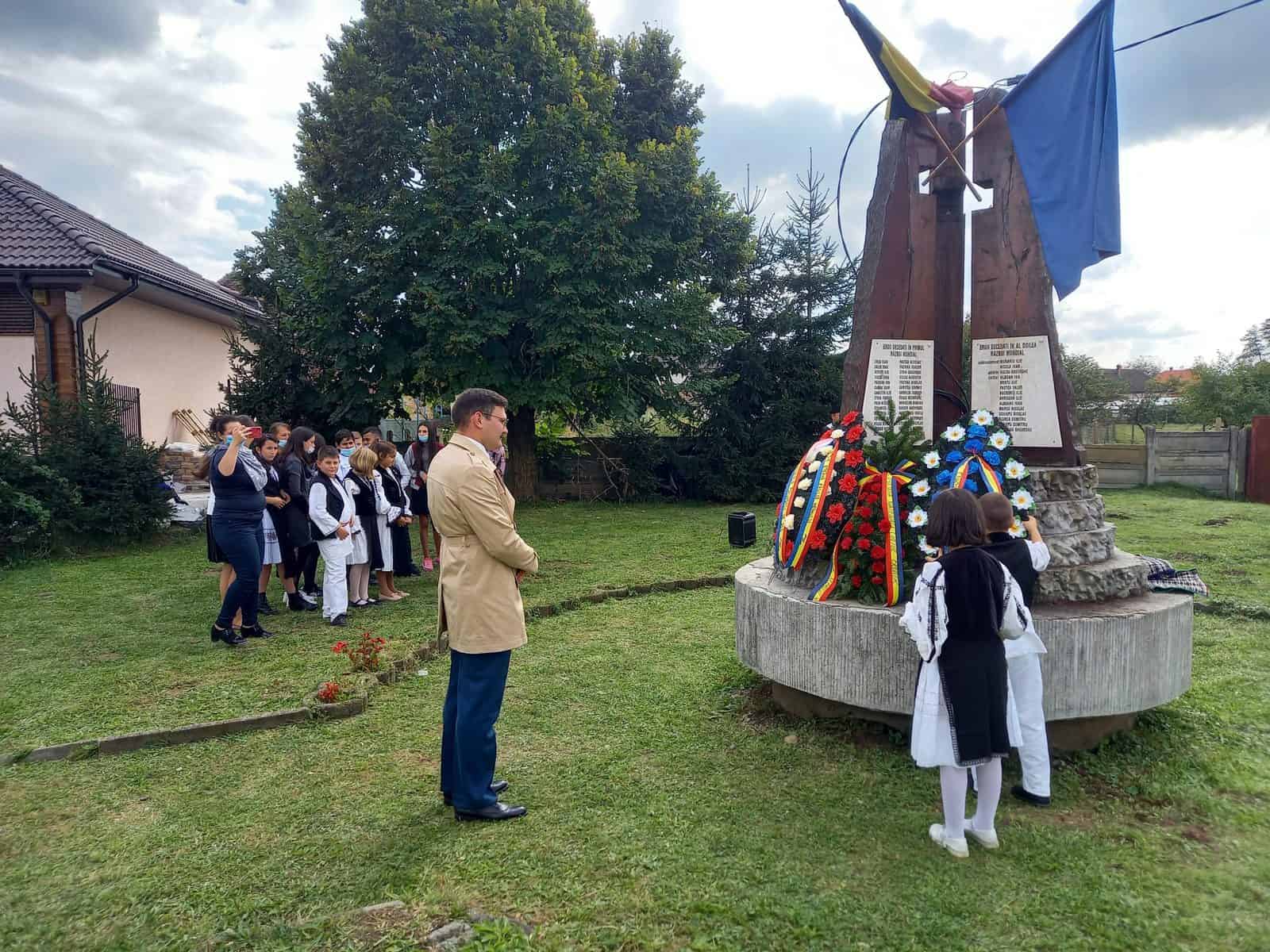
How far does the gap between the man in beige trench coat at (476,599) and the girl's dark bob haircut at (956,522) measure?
1.79 meters

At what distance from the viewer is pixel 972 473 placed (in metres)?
4.79

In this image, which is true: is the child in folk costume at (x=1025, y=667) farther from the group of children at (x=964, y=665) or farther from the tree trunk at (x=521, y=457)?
the tree trunk at (x=521, y=457)

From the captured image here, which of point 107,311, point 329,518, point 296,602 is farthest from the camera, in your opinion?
point 107,311

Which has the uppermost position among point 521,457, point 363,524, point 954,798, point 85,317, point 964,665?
point 85,317

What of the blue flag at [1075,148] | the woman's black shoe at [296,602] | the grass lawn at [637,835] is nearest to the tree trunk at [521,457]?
the woman's black shoe at [296,602]

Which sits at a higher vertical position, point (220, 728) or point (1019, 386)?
point (1019, 386)

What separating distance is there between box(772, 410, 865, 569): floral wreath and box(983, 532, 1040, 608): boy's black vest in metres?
1.00

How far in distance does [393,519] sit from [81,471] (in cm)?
644

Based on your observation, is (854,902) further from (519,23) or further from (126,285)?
(126,285)

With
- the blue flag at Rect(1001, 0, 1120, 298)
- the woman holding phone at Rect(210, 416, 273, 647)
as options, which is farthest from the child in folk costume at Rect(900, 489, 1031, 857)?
the woman holding phone at Rect(210, 416, 273, 647)

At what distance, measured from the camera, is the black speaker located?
12.0 metres

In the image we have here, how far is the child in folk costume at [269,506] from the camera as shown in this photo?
7895 millimetres

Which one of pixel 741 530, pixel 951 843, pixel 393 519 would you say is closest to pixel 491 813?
pixel 951 843

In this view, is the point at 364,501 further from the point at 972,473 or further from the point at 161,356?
the point at 161,356
